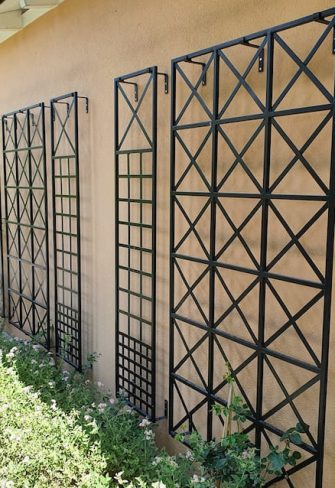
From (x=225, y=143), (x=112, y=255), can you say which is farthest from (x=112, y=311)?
(x=225, y=143)

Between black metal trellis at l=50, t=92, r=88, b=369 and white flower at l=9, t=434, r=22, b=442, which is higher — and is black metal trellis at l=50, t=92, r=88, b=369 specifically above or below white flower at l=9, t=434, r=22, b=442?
above

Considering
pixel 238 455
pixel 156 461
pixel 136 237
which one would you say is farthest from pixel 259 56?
pixel 156 461

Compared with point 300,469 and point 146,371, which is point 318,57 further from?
point 146,371

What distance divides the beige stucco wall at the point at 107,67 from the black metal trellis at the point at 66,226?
11cm

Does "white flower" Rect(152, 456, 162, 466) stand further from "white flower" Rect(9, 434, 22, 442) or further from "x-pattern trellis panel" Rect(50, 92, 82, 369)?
"x-pattern trellis panel" Rect(50, 92, 82, 369)

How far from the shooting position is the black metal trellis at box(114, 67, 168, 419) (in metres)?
3.32

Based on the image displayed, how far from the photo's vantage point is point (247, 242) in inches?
105

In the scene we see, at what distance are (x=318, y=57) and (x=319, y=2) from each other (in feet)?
0.84

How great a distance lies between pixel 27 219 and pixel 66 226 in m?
0.95

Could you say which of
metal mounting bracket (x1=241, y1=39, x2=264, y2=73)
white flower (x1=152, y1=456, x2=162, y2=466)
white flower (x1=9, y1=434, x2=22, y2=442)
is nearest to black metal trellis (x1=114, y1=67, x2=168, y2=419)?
white flower (x1=152, y1=456, x2=162, y2=466)

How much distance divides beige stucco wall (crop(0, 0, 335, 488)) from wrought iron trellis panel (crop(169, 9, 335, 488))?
0.45 feet

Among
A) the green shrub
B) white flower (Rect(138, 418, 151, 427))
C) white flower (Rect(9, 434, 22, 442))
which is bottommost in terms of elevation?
white flower (Rect(138, 418, 151, 427))

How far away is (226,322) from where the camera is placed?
2824 millimetres

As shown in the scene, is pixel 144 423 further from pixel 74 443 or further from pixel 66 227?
pixel 66 227
